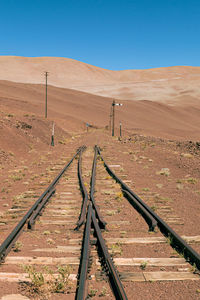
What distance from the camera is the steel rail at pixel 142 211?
7801 millimetres

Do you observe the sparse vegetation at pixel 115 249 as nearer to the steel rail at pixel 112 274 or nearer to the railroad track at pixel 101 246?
the railroad track at pixel 101 246


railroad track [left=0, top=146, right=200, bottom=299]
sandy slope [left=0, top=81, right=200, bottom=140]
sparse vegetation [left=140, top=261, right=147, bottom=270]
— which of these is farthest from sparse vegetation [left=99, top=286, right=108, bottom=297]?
sandy slope [left=0, top=81, right=200, bottom=140]

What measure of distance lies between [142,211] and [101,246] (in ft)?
10.1

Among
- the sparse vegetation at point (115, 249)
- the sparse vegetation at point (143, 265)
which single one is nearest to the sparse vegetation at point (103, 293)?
the sparse vegetation at point (143, 265)

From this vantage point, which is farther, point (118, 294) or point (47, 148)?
point (47, 148)

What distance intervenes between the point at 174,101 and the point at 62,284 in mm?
145620

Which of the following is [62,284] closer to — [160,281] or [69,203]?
[160,281]

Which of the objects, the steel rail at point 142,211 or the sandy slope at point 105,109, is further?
the sandy slope at point 105,109

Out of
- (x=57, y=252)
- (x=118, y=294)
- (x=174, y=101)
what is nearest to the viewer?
(x=118, y=294)

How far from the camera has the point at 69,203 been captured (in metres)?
9.98

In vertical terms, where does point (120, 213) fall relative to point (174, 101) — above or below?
below

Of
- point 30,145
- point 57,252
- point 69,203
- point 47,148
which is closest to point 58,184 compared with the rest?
point 69,203

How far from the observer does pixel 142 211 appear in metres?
9.10

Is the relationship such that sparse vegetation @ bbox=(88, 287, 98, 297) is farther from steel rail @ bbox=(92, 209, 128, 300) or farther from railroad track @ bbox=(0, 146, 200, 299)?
steel rail @ bbox=(92, 209, 128, 300)
